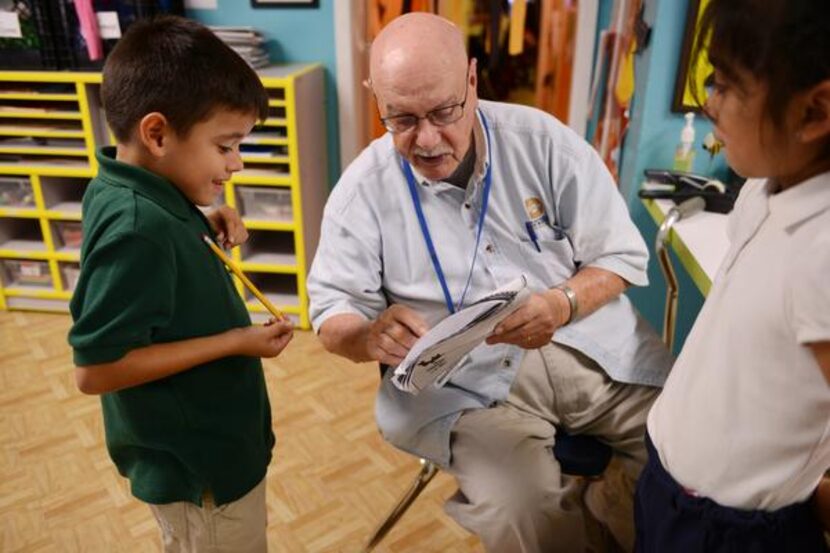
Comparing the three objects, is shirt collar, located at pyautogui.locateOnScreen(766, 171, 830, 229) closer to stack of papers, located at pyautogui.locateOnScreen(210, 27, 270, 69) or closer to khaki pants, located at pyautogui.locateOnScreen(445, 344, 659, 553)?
khaki pants, located at pyautogui.locateOnScreen(445, 344, 659, 553)

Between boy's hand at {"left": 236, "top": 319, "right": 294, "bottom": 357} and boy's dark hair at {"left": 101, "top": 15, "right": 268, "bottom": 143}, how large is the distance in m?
0.31

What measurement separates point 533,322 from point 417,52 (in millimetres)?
504

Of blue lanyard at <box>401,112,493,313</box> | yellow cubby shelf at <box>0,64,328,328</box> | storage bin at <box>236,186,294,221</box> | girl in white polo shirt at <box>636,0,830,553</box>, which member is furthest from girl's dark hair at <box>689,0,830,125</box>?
storage bin at <box>236,186,294,221</box>

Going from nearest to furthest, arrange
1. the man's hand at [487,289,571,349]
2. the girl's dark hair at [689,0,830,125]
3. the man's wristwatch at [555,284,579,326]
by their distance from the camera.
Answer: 1. the girl's dark hair at [689,0,830,125]
2. the man's hand at [487,289,571,349]
3. the man's wristwatch at [555,284,579,326]

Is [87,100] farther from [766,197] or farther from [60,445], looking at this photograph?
[766,197]

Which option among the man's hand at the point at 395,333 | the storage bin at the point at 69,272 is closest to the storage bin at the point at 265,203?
the storage bin at the point at 69,272

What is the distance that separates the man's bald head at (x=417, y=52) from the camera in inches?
42.5

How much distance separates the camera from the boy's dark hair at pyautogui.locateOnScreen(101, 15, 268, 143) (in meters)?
0.89

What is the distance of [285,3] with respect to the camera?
257 centimetres

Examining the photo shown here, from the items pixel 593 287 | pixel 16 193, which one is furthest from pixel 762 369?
pixel 16 193

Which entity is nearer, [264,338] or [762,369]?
[762,369]

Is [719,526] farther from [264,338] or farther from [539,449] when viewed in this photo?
[264,338]

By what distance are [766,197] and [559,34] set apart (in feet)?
6.43

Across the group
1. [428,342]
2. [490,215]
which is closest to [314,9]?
[490,215]
